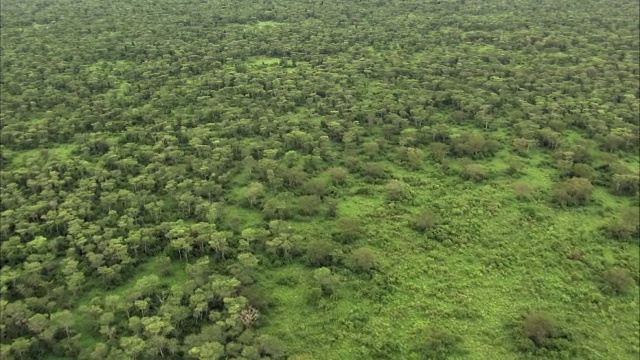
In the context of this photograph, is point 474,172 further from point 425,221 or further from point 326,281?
point 326,281

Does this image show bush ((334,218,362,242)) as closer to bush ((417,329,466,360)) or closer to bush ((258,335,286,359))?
bush ((417,329,466,360))

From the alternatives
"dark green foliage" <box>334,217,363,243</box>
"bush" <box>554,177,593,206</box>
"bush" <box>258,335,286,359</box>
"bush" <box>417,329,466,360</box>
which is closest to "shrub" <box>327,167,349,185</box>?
"dark green foliage" <box>334,217,363,243</box>

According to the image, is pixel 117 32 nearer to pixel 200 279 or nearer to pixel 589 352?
pixel 200 279

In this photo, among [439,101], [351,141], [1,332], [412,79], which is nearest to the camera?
[1,332]

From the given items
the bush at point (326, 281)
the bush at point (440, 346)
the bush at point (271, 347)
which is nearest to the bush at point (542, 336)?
the bush at point (440, 346)

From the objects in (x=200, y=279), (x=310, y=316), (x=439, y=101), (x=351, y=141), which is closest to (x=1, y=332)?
(x=200, y=279)

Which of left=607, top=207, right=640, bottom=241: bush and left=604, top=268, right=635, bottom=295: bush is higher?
left=607, top=207, right=640, bottom=241: bush

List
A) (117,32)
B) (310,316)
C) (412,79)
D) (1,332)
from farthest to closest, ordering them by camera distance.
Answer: (117,32) → (412,79) → (310,316) → (1,332)

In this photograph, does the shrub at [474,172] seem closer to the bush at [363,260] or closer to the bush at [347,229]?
the bush at [347,229]
